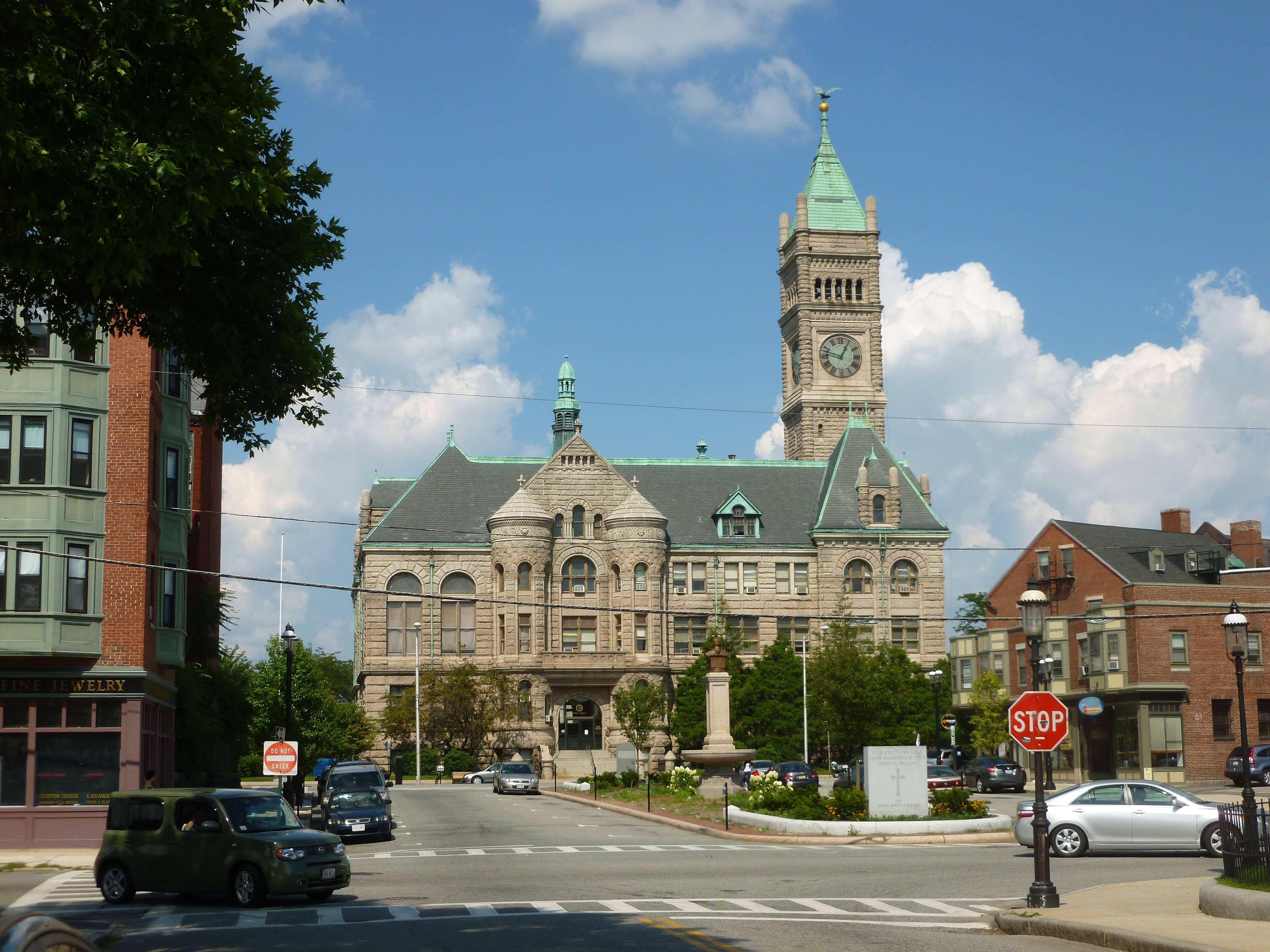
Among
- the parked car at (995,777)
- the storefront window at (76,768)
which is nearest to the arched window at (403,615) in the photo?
the parked car at (995,777)

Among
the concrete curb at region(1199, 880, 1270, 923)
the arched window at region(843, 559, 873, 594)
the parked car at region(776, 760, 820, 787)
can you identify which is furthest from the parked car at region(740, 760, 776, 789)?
the concrete curb at region(1199, 880, 1270, 923)

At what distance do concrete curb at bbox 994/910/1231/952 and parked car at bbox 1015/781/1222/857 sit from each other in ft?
31.8

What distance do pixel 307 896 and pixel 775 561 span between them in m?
64.5

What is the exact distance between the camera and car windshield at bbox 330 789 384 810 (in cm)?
3472

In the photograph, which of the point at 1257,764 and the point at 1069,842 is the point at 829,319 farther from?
the point at 1069,842

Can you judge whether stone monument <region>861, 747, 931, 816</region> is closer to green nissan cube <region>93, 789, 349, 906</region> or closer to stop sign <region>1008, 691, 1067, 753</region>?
stop sign <region>1008, 691, 1067, 753</region>

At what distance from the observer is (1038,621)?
21000 mm

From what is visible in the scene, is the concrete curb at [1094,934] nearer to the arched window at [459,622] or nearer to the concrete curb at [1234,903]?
the concrete curb at [1234,903]

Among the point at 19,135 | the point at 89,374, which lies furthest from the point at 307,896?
the point at 89,374

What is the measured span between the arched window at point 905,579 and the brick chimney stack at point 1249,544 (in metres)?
19.1

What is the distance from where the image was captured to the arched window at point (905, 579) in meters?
84.1

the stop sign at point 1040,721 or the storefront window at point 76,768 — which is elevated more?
the stop sign at point 1040,721

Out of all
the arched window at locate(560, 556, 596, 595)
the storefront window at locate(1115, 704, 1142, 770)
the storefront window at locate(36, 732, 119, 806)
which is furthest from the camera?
the arched window at locate(560, 556, 596, 595)

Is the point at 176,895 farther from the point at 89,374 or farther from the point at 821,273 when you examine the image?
the point at 821,273
